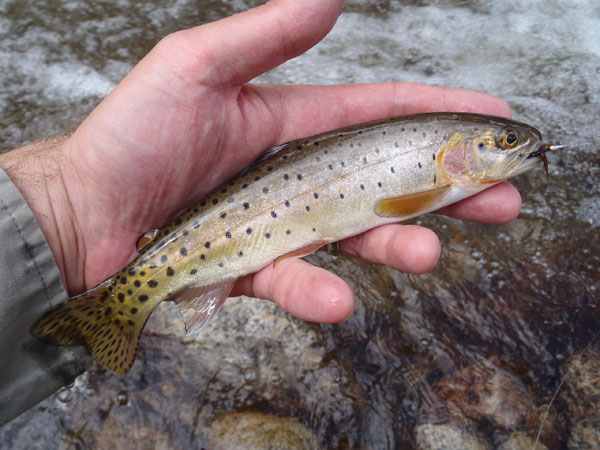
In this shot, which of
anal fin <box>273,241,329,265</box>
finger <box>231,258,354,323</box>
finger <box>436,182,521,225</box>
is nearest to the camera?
finger <box>231,258,354,323</box>

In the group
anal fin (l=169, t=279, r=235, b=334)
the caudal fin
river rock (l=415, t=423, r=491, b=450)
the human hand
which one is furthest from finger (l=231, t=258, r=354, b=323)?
river rock (l=415, t=423, r=491, b=450)

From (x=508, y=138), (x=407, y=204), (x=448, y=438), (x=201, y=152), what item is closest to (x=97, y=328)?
(x=201, y=152)

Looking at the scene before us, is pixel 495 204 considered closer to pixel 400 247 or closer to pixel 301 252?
pixel 400 247

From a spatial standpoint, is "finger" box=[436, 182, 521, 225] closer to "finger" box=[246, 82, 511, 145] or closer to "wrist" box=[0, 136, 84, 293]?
"finger" box=[246, 82, 511, 145]

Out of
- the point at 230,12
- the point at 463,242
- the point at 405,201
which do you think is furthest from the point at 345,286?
the point at 230,12

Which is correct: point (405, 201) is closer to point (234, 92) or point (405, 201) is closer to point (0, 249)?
point (234, 92)
